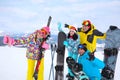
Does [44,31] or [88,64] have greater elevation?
[44,31]

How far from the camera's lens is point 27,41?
279 inches

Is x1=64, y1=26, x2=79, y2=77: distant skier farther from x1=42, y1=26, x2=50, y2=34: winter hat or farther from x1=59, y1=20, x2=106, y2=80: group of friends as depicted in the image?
x1=42, y1=26, x2=50, y2=34: winter hat

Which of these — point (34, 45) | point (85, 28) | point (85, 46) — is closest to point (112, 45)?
point (85, 28)

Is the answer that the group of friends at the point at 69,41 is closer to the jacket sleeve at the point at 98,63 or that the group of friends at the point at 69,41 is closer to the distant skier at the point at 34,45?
the distant skier at the point at 34,45

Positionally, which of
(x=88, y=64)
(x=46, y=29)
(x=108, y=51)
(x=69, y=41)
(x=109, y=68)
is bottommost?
(x=109, y=68)

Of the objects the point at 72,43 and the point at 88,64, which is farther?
the point at 72,43

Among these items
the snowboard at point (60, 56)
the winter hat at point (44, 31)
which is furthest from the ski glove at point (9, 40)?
the snowboard at point (60, 56)

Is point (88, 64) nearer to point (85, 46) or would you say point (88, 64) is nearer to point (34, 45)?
point (85, 46)

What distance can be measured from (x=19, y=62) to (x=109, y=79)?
5.63 meters

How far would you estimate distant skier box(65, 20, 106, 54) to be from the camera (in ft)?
23.1

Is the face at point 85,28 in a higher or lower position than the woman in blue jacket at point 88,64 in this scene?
higher

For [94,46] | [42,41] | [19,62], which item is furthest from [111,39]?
[19,62]

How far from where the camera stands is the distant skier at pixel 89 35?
7051 millimetres

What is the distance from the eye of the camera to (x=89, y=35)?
23.2ft
